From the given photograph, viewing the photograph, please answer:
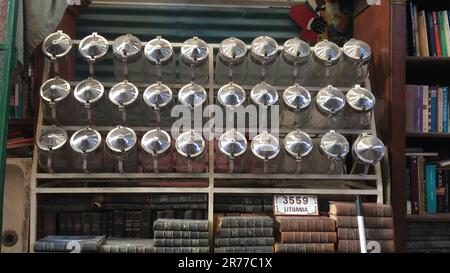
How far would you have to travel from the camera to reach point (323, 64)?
254 cm

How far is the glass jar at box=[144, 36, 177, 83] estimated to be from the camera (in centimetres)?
242

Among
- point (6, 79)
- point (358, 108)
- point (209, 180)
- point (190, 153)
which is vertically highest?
point (6, 79)

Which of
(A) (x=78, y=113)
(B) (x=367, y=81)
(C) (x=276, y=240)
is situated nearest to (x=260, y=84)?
(B) (x=367, y=81)

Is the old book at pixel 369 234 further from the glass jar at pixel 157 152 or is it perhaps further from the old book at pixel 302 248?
the glass jar at pixel 157 152

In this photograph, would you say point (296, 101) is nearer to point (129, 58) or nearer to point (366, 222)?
point (366, 222)

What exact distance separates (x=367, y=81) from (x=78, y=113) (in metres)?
1.69

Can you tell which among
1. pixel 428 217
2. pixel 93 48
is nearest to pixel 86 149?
pixel 93 48

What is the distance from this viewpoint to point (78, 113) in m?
2.48

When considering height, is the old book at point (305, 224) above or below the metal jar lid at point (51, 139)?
below

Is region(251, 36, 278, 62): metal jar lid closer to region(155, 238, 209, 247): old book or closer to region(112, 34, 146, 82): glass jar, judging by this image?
region(112, 34, 146, 82): glass jar

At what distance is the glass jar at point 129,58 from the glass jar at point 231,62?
0.44m

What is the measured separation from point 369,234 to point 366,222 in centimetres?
7

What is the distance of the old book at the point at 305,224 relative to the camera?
2324 mm

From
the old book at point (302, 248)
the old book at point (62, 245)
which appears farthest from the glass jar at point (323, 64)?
the old book at point (62, 245)
